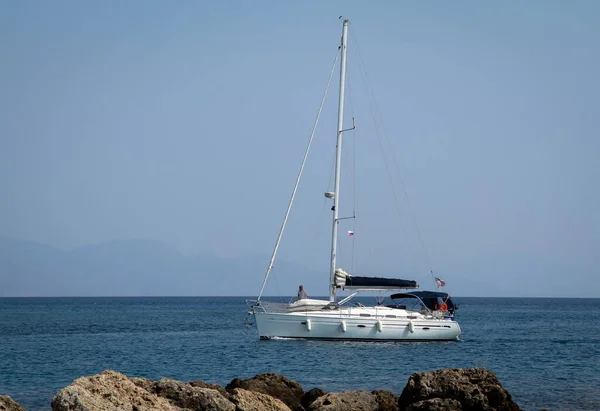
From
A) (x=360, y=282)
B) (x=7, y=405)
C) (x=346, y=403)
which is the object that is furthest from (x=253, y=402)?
(x=360, y=282)

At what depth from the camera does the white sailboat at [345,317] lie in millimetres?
A: 42188

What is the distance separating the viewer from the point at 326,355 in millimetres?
37406

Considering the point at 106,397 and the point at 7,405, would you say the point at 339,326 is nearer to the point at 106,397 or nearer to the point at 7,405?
the point at 7,405

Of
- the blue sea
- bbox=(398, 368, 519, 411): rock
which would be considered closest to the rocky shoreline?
bbox=(398, 368, 519, 411): rock

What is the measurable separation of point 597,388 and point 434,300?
19.0 metres

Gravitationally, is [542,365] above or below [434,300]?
below

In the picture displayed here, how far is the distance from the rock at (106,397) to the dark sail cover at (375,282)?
27.5m

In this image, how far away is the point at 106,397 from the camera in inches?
619

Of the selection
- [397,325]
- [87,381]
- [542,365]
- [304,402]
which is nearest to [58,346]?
[397,325]

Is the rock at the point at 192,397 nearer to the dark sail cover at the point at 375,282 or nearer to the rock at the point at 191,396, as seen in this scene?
the rock at the point at 191,396

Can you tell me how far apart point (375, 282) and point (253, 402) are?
87.5ft

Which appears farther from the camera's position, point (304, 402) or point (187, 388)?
point (304, 402)

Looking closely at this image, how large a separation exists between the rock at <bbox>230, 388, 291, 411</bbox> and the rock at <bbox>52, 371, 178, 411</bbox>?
1.59m

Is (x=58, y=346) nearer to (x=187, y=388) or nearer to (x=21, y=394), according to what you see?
(x=21, y=394)
